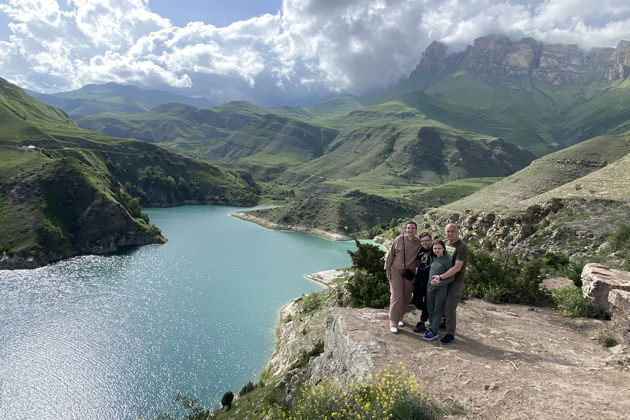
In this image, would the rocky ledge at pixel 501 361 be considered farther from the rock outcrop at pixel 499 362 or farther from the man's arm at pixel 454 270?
the man's arm at pixel 454 270

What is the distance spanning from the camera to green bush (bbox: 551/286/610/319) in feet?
53.6

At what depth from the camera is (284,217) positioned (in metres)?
145

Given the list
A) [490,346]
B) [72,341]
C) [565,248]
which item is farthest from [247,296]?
[490,346]

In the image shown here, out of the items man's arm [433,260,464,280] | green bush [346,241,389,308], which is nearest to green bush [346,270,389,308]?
green bush [346,241,389,308]

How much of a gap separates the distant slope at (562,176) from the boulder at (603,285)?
5700 centimetres

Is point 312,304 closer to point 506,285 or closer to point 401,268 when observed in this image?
point 506,285

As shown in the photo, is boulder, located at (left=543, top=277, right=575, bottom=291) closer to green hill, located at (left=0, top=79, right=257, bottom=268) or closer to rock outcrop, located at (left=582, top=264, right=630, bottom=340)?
rock outcrop, located at (left=582, top=264, right=630, bottom=340)

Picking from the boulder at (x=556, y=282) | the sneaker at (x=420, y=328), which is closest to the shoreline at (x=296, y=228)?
the boulder at (x=556, y=282)

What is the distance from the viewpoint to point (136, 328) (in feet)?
157

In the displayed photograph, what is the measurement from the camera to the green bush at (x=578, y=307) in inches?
643

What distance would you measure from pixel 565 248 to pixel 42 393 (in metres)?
61.1

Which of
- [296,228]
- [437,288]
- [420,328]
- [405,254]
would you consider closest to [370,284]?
[420,328]

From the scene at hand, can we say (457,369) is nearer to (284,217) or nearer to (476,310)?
(476,310)

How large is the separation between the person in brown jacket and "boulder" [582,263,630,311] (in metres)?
9.37
